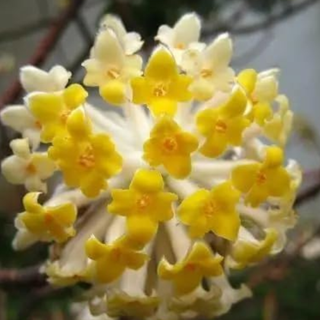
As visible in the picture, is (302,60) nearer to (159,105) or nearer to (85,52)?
(85,52)

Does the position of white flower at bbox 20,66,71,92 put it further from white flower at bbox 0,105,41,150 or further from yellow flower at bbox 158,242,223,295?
yellow flower at bbox 158,242,223,295

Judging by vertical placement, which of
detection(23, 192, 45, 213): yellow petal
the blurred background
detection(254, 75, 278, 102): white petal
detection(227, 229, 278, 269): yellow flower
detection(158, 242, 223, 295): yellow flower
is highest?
detection(23, 192, 45, 213): yellow petal

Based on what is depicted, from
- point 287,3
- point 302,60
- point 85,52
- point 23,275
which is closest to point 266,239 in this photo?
point 23,275

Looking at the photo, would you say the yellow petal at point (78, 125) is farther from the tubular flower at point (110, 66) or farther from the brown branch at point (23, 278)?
the brown branch at point (23, 278)

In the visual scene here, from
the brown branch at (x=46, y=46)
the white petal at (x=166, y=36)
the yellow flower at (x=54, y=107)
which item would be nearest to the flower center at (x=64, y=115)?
the yellow flower at (x=54, y=107)

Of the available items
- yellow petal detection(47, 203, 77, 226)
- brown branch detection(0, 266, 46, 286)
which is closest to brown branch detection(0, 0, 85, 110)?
brown branch detection(0, 266, 46, 286)
